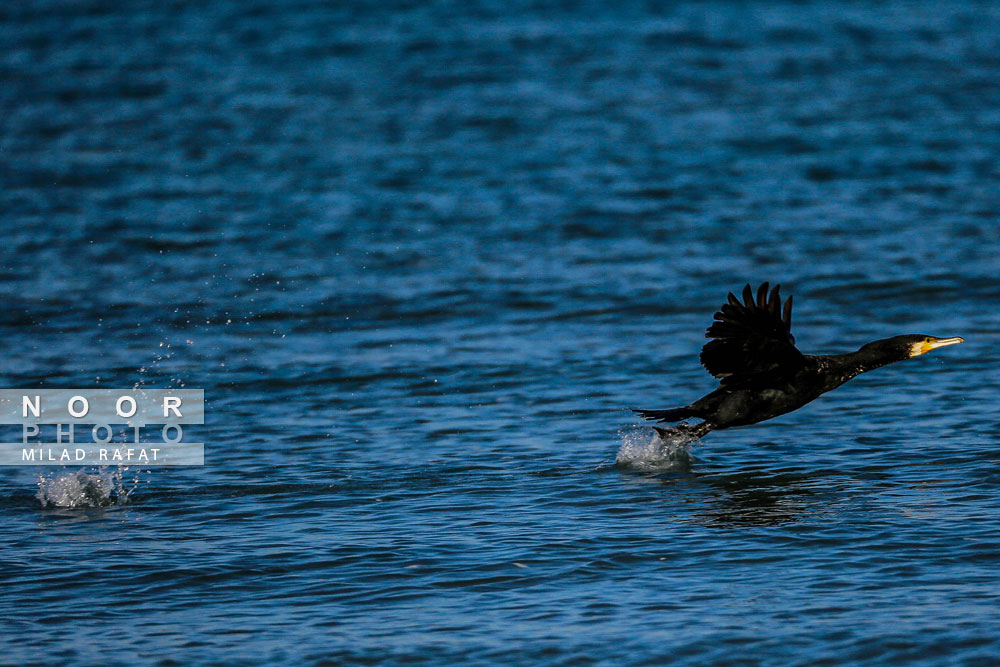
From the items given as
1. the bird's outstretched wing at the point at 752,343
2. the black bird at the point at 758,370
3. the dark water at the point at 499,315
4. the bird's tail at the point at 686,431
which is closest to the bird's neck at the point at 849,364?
the black bird at the point at 758,370

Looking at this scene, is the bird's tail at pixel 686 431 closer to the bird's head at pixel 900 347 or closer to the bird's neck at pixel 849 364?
the bird's neck at pixel 849 364

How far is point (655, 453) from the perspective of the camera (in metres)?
9.52

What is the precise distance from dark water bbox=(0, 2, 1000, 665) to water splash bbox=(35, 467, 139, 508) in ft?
0.11

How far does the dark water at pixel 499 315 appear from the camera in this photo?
23.5ft

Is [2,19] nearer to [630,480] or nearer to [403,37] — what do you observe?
[403,37]

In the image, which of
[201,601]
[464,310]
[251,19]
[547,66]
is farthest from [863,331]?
[251,19]

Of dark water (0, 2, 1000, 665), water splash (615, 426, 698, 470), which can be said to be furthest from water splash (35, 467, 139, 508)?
water splash (615, 426, 698, 470)

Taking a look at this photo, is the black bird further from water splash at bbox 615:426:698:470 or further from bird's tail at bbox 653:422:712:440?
water splash at bbox 615:426:698:470

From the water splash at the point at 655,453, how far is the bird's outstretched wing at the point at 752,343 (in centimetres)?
54

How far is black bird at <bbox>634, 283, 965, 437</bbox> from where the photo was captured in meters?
8.87

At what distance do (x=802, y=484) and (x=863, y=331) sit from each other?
4261mm

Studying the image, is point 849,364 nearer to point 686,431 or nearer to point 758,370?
point 758,370

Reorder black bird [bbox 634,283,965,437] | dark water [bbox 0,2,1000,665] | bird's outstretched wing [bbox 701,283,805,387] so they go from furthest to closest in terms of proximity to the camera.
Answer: black bird [bbox 634,283,965,437] < bird's outstretched wing [bbox 701,283,805,387] < dark water [bbox 0,2,1000,665]

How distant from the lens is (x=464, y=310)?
14.0m
